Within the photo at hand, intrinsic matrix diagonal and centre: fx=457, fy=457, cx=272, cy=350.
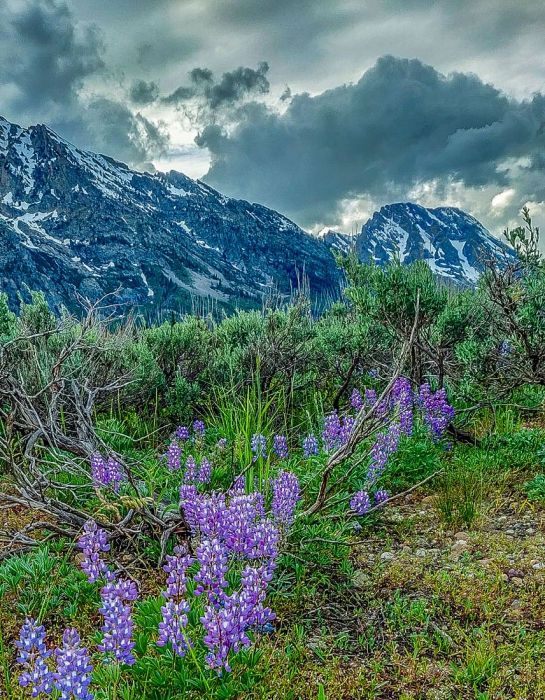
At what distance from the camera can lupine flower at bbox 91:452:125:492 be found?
3.63 metres

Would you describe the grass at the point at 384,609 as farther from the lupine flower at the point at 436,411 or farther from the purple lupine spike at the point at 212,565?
the lupine flower at the point at 436,411

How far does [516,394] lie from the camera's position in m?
7.85

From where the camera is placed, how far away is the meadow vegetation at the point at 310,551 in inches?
83.6

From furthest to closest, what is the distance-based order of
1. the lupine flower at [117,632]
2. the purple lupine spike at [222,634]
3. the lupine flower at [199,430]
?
the lupine flower at [199,430], the purple lupine spike at [222,634], the lupine flower at [117,632]

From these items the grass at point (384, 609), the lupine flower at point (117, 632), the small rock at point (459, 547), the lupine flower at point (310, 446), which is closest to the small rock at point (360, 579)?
the grass at point (384, 609)

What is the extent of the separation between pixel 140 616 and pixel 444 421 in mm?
3982

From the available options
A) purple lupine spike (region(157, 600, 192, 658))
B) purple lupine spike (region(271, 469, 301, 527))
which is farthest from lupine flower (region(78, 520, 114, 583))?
purple lupine spike (region(271, 469, 301, 527))

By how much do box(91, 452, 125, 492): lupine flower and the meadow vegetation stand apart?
18 mm

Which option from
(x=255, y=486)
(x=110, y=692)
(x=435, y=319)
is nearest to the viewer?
(x=110, y=692)

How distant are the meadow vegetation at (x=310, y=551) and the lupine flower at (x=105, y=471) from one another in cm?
2

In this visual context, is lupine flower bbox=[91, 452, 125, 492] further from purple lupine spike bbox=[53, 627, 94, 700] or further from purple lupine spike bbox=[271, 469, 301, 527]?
purple lupine spike bbox=[53, 627, 94, 700]

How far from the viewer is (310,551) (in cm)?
341

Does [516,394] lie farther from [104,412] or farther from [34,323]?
[34,323]

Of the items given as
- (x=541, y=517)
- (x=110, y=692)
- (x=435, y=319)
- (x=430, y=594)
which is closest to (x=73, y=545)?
(x=110, y=692)
